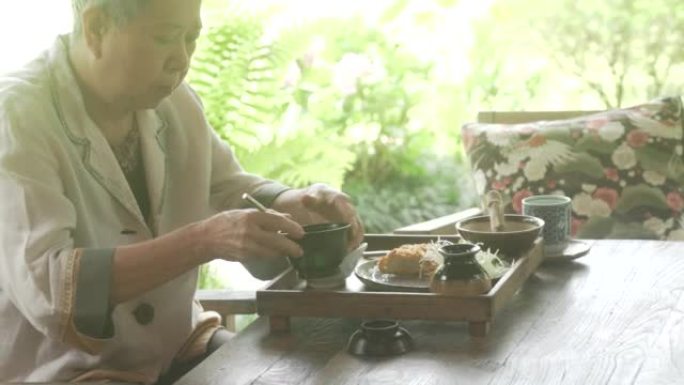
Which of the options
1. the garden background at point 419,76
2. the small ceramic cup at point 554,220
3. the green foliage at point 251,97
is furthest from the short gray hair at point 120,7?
the garden background at point 419,76

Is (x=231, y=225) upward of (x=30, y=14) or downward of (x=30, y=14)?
downward

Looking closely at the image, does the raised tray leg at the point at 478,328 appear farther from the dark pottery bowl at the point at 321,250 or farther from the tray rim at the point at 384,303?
the dark pottery bowl at the point at 321,250

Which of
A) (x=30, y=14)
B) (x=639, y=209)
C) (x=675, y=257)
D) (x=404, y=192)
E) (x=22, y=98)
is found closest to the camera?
(x=22, y=98)

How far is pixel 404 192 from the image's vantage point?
4.59 metres

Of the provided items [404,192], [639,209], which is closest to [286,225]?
[639,209]

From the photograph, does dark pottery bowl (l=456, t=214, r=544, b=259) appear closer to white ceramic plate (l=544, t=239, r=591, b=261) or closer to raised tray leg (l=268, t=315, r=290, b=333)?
white ceramic plate (l=544, t=239, r=591, b=261)

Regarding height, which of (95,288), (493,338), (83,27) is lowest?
(493,338)

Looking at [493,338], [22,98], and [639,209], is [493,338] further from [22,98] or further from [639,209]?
[639,209]

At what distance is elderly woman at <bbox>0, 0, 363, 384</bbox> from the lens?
5.44 feet

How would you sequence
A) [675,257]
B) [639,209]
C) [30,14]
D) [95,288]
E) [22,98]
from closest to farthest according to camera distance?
[95,288]
[22,98]
[675,257]
[639,209]
[30,14]

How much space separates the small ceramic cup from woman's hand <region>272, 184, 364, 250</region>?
41 centimetres

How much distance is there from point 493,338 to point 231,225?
0.47 meters

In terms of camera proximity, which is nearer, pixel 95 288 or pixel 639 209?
pixel 95 288

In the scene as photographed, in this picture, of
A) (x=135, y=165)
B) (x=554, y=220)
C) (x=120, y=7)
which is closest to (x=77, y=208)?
(x=135, y=165)
